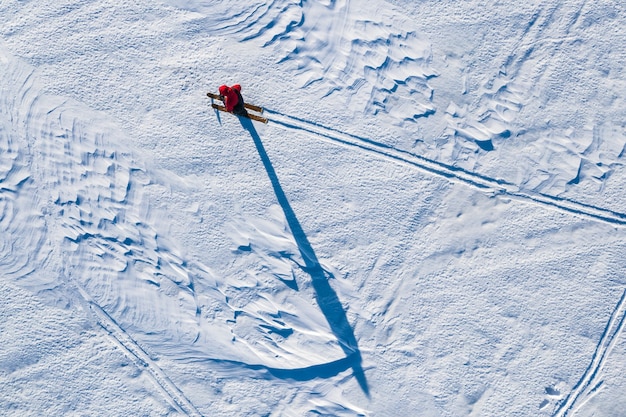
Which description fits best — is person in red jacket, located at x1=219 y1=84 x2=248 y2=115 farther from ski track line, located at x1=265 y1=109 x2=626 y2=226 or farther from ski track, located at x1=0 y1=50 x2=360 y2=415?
ski track, located at x1=0 y1=50 x2=360 y2=415

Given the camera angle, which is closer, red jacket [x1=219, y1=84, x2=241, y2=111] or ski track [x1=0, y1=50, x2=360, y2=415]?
red jacket [x1=219, y1=84, x2=241, y2=111]

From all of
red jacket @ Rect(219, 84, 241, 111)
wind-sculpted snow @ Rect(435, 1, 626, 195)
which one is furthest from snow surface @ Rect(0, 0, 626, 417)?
red jacket @ Rect(219, 84, 241, 111)

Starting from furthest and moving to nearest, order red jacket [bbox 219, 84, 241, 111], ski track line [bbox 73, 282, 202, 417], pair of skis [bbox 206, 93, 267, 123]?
ski track line [bbox 73, 282, 202, 417] → pair of skis [bbox 206, 93, 267, 123] → red jacket [bbox 219, 84, 241, 111]

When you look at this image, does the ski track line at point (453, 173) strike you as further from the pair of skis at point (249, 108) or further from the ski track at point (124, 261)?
the ski track at point (124, 261)

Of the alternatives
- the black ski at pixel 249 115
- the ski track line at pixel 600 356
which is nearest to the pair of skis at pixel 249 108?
the black ski at pixel 249 115

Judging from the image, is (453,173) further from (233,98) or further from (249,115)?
(233,98)

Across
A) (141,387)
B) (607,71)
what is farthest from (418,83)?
(141,387)

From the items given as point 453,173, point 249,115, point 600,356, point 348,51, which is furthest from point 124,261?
point 600,356
